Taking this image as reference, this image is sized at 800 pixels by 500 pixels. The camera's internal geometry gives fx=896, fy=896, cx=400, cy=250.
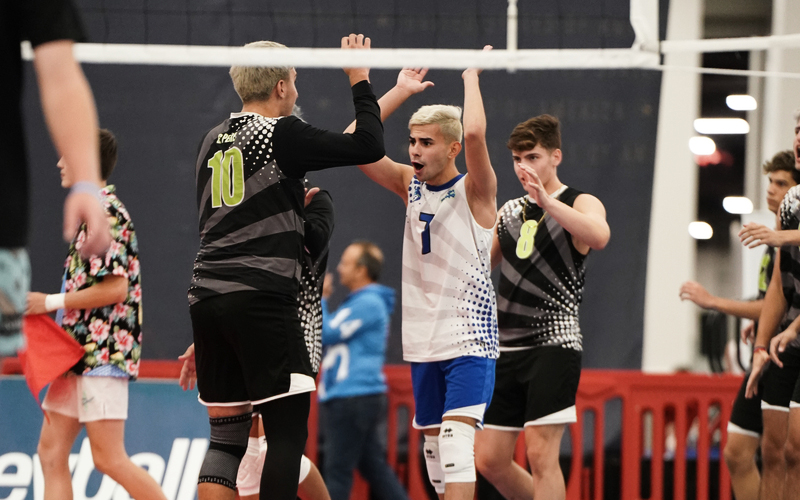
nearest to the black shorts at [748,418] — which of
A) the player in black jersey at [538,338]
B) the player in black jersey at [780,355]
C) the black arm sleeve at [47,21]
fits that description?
the player in black jersey at [780,355]

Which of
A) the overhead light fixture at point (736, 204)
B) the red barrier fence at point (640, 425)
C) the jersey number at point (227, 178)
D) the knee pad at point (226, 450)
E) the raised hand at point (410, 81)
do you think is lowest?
the red barrier fence at point (640, 425)

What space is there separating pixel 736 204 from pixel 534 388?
4.09 m

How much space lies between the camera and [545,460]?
170 inches

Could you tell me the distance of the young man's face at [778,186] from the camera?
4.95 m

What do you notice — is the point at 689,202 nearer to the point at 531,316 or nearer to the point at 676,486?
the point at 676,486

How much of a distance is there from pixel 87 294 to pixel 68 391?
0.47m

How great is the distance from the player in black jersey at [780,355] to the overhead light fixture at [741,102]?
3274 millimetres

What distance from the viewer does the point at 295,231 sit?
3461 millimetres

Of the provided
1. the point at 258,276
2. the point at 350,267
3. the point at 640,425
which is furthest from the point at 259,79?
the point at 640,425

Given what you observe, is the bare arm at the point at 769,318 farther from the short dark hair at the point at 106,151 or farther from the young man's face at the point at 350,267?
the short dark hair at the point at 106,151

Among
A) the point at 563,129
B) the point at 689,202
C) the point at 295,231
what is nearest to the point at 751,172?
the point at 689,202

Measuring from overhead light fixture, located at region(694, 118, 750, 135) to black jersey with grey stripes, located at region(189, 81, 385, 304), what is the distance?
4.81 metres

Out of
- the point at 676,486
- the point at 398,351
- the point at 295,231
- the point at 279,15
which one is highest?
the point at 279,15

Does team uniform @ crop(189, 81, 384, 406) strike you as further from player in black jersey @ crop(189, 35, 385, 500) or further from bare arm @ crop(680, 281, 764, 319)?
bare arm @ crop(680, 281, 764, 319)
